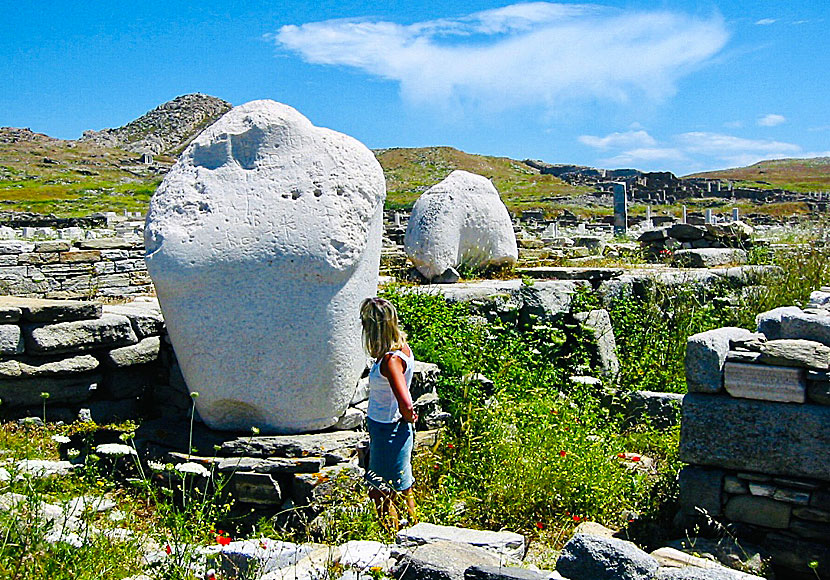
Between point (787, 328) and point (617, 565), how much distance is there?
7.17 feet

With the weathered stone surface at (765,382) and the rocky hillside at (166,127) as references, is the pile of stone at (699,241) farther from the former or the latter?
the rocky hillside at (166,127)

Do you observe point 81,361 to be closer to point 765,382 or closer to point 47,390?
point 47,390

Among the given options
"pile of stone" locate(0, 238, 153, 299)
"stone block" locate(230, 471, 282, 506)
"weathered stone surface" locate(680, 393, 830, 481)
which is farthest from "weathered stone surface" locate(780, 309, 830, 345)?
"pile of stone" locate(0, 238, 153, 299)

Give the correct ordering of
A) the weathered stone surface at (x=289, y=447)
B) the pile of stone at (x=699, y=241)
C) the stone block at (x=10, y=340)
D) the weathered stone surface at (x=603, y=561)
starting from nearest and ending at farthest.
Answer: the weathered stone surface at (x=603, y=561) < the weathered stone surface at (x=289, y=447) < the stone block at (x=10, y=340) < the pile of stone at (x=699, y=241)

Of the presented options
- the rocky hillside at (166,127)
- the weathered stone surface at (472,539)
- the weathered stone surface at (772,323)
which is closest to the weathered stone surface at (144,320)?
the weathered stone surface at (472,539)

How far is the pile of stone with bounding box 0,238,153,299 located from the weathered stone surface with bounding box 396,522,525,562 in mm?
5983

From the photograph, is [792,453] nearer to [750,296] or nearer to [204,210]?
[204,210]

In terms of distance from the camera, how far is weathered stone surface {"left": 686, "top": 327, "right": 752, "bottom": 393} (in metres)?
4.14

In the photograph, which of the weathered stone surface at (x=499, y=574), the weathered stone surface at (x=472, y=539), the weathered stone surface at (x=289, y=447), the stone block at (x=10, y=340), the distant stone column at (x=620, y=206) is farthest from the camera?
the distant stone column at (x=620, y=206)

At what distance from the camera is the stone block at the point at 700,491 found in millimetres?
4121

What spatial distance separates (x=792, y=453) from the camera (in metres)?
3.93

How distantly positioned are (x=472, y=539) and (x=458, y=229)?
19.0 feet

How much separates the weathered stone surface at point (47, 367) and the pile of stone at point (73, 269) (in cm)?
361

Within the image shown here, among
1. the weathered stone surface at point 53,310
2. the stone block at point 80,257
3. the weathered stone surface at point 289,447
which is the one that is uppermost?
the stone block at point 80,257
